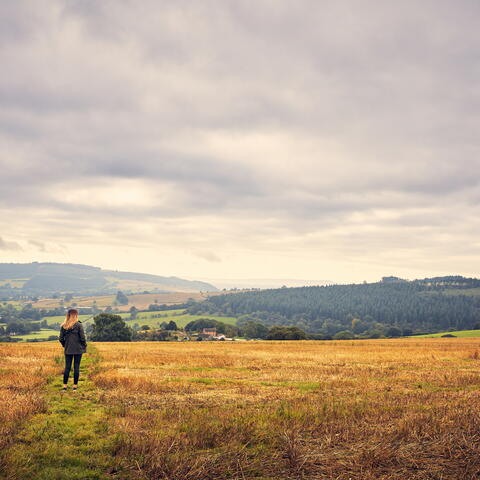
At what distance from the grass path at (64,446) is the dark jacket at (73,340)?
11.2 ft

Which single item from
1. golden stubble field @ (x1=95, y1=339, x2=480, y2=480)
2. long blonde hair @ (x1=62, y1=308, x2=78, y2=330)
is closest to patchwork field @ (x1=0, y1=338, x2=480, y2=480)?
golden stubble field @ (x1=95, y1=339, x2=480, y2=480)

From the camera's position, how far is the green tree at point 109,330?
249 feet

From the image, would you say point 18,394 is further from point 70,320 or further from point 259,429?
point 259,429

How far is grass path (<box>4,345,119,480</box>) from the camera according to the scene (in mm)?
6953

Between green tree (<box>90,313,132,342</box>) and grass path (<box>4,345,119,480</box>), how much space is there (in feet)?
221

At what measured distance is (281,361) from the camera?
2480cm

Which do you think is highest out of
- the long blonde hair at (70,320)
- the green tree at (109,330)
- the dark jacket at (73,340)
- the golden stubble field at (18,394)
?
the long blonde hair at (70,320)

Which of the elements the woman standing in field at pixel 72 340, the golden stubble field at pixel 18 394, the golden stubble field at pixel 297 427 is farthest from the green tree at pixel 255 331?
the woman standing in field at pixel 72 340

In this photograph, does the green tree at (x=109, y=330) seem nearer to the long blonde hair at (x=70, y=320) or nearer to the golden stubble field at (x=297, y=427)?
the long blonde hair at (x=70, y=320)

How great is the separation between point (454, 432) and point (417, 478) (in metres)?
2.87

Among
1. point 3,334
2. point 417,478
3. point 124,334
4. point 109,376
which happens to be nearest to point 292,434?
point 417,478

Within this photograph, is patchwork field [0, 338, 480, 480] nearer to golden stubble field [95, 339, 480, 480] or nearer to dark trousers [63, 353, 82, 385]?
golden stubble field [95, 339, 480, 480]

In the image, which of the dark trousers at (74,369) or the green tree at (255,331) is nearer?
the dark trousers at (74,369)

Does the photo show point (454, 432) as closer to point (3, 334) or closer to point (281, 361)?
point (281, 361)
